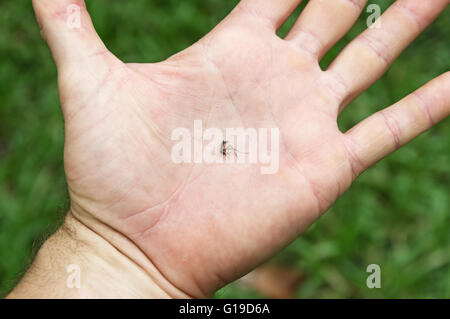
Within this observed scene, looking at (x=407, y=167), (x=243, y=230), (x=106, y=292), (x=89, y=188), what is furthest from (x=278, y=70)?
(x=407, y=167)

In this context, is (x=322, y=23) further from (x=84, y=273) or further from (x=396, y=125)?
(x=84, y=273)

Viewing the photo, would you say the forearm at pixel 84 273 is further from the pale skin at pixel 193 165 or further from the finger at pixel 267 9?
the finger at pixel 267 9

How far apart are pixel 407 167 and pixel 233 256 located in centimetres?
199

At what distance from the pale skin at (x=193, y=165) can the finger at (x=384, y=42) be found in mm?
24

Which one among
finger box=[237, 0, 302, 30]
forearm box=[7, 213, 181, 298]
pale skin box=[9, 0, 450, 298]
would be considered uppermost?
finger box=[237, 0, 302, 30]

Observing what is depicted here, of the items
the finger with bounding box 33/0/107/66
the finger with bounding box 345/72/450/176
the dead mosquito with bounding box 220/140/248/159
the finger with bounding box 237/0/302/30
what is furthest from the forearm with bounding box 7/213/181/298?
the finger with bounding box 237/0/302/30

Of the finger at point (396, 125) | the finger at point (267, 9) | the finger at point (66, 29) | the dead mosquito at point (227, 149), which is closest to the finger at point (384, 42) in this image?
the finger at point (396, 125)

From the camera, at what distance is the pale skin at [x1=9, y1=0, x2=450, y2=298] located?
2.41 metres

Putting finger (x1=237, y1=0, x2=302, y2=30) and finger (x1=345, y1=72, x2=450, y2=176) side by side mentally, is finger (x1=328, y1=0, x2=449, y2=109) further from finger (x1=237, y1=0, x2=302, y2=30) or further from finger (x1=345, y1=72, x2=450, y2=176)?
finger (x1=237, y1=0, x2=302, y2=30)

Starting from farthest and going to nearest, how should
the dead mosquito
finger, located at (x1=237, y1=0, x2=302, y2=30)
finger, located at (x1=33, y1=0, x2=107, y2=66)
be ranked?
finger, located at (x1=237, y1=0, x2=302, y2=30), the dead mosquito, finger, located at (x1=33, y1=0, x2=107, y2=66)

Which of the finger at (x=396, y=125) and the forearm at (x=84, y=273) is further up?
the finger at (x=396, y=125)

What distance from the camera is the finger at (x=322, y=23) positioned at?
282 cm

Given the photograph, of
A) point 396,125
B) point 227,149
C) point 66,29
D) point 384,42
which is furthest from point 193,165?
point 384,42

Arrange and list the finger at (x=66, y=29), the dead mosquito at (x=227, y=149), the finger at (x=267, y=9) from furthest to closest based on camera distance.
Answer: the finger at (x=267, y=9) → the dead mosquito at (x=227, y=149) → the finger at (x=66, y=29)
